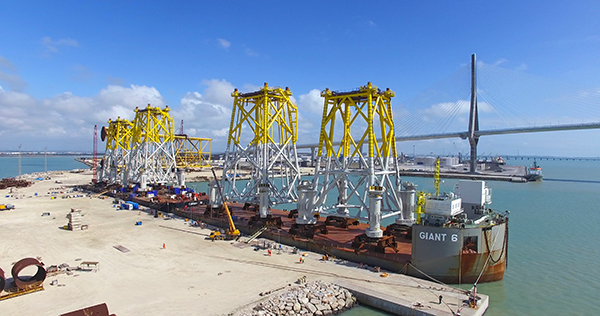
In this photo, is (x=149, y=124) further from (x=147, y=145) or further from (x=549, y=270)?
(x=549, y=270)

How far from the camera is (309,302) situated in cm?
1867

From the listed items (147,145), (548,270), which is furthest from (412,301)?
(147,145)

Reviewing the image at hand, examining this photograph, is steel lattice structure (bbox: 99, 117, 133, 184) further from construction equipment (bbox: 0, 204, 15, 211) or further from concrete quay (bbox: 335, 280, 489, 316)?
concrete quay (bbox: 335, 280, 489, 316)

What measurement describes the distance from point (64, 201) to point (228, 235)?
4199cm

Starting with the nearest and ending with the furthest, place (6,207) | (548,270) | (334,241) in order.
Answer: (548,270) < (334,241) < (6,207)

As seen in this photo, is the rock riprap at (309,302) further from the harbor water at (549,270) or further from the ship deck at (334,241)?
the ship deck at (334,241)

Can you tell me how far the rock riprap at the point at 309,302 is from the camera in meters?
17.7

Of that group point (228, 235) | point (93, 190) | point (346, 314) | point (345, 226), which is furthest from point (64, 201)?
point (346, 314)

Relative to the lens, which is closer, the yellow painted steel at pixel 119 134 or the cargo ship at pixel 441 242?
the cargo ship at pixel 441 242

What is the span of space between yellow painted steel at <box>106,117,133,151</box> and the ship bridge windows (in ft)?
231

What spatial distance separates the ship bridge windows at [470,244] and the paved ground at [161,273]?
3.52 metres

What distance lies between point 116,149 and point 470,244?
245 feet

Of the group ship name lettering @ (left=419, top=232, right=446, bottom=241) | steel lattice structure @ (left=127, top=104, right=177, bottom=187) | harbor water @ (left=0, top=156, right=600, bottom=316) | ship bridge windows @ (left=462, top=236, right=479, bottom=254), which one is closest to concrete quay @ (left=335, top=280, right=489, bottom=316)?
harbor water @ (left=0, top=156, right=600, bottom=316)

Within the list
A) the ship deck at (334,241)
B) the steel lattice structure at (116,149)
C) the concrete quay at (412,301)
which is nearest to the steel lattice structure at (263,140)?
the ship deck at (334,241)
